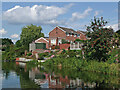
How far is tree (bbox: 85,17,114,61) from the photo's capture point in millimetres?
19625

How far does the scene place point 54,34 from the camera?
180 feet

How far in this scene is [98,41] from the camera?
65.8 ft

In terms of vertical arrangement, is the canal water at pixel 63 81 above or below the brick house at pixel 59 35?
below

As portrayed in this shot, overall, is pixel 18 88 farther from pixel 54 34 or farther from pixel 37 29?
pixel 37 29

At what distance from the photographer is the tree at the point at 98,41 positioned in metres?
19.6

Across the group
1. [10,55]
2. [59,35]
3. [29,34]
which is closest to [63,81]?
[10,55]

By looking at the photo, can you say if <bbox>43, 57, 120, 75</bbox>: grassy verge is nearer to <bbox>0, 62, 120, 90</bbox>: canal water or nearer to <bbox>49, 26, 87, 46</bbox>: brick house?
<bbox>0, 62, 120, 90</bbox>: canal water

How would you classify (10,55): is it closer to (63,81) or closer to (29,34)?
(29,34)

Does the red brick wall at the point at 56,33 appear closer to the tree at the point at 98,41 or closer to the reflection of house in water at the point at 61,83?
the tree at the point at 98,41

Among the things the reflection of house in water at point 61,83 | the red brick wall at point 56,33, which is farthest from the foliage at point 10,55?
the reflection of house in water at point 61,83

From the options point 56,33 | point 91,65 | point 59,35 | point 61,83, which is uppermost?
point 56,33

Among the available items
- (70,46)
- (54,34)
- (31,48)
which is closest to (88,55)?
(70,46)

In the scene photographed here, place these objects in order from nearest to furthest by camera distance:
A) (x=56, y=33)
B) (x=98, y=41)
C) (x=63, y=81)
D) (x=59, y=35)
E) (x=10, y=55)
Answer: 1. (x=63, y=81)
2. (x=98, y=41)
3. (x=10, y=55)
4. (x=59, y=35)
5. (x=56, y=33)

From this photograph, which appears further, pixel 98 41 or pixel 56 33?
pixel 56 33
